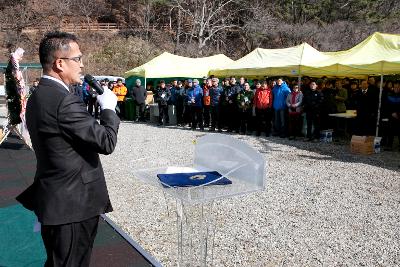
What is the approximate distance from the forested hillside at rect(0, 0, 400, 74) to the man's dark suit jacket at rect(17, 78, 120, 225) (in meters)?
37.1

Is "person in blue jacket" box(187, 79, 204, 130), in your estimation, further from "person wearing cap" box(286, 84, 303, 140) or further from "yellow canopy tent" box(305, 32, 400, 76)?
"yellow canopy tent" box(305, 32, 400, 76)

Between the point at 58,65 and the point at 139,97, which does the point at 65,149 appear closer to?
the point at 58,65

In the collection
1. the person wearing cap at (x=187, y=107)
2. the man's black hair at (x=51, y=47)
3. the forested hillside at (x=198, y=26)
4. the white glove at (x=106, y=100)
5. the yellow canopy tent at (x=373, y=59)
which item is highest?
the forested hillside at (x=198, y=26)

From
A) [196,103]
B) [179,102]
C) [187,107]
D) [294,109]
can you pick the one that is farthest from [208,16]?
[294,109]

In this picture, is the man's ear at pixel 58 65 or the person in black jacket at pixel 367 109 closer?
the man's ear at pixel 58 65

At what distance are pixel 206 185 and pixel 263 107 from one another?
9941 mm

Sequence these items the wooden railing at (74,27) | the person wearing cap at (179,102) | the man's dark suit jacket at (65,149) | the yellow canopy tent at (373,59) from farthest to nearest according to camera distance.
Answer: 1. the wooden railing at (74,27)
2. the person wearing cap at (179,102)
3. the yellow canopy tent at (373,59)
4. the man's dark suit jacket at (65,149)

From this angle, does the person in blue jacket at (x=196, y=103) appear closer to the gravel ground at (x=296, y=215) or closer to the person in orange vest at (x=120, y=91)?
the person in orange vest at (x=120, y=91)

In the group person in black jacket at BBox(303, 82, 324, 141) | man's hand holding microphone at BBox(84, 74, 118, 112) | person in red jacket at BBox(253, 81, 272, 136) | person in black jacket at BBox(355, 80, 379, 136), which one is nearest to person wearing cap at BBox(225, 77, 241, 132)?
person in red jacket at BBox(253, 81, 272, 136)

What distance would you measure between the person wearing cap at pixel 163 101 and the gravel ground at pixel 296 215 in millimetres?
7171

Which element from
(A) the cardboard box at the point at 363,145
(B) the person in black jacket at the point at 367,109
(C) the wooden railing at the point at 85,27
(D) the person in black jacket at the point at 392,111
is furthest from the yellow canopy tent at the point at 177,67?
(C) the wooden railing at the point at 85,27

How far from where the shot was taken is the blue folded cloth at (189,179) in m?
2.29

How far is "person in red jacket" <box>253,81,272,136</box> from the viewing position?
11895 mm

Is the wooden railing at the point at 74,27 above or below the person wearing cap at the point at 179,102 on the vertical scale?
above
